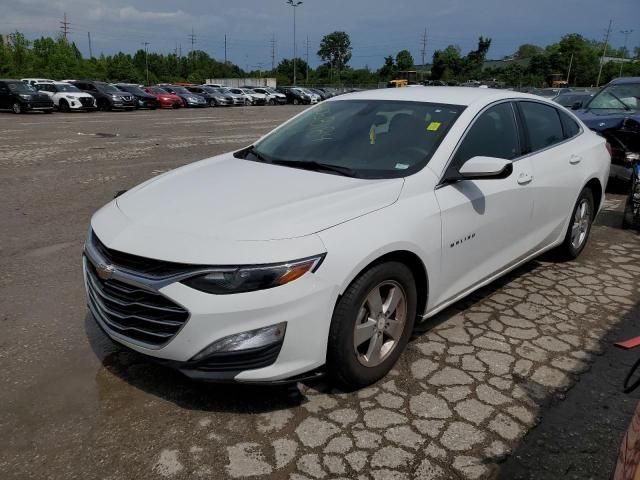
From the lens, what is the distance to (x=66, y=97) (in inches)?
1085

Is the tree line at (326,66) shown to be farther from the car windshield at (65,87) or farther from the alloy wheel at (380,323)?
the alloy wheel at (380,323)

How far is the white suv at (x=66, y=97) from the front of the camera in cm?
2766

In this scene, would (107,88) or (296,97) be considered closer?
(107,88)

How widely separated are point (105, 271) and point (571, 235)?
4107mm

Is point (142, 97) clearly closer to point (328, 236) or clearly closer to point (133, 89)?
point (133, 89)

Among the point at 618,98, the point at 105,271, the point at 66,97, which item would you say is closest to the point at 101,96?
the point at 66,97

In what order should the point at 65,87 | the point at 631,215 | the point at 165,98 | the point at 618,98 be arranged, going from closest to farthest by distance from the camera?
the point at 631,215 → the point at 618,98 → the point at 65,87 → the point at 165,98

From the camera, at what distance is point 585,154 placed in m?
4.81

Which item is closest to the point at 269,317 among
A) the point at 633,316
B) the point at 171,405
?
the point at 171,405

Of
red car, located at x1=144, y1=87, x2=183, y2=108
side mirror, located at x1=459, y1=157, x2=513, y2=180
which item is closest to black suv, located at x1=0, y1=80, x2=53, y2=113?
red car, located at x1=144, y1=87, x2=183, y2=108

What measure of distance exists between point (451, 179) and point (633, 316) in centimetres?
197

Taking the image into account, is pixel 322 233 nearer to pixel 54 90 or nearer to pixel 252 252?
pixel 252 252

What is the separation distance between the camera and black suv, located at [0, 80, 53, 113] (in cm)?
2548

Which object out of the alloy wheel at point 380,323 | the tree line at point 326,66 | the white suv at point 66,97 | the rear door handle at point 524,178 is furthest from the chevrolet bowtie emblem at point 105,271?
the tree line at point 326,66
